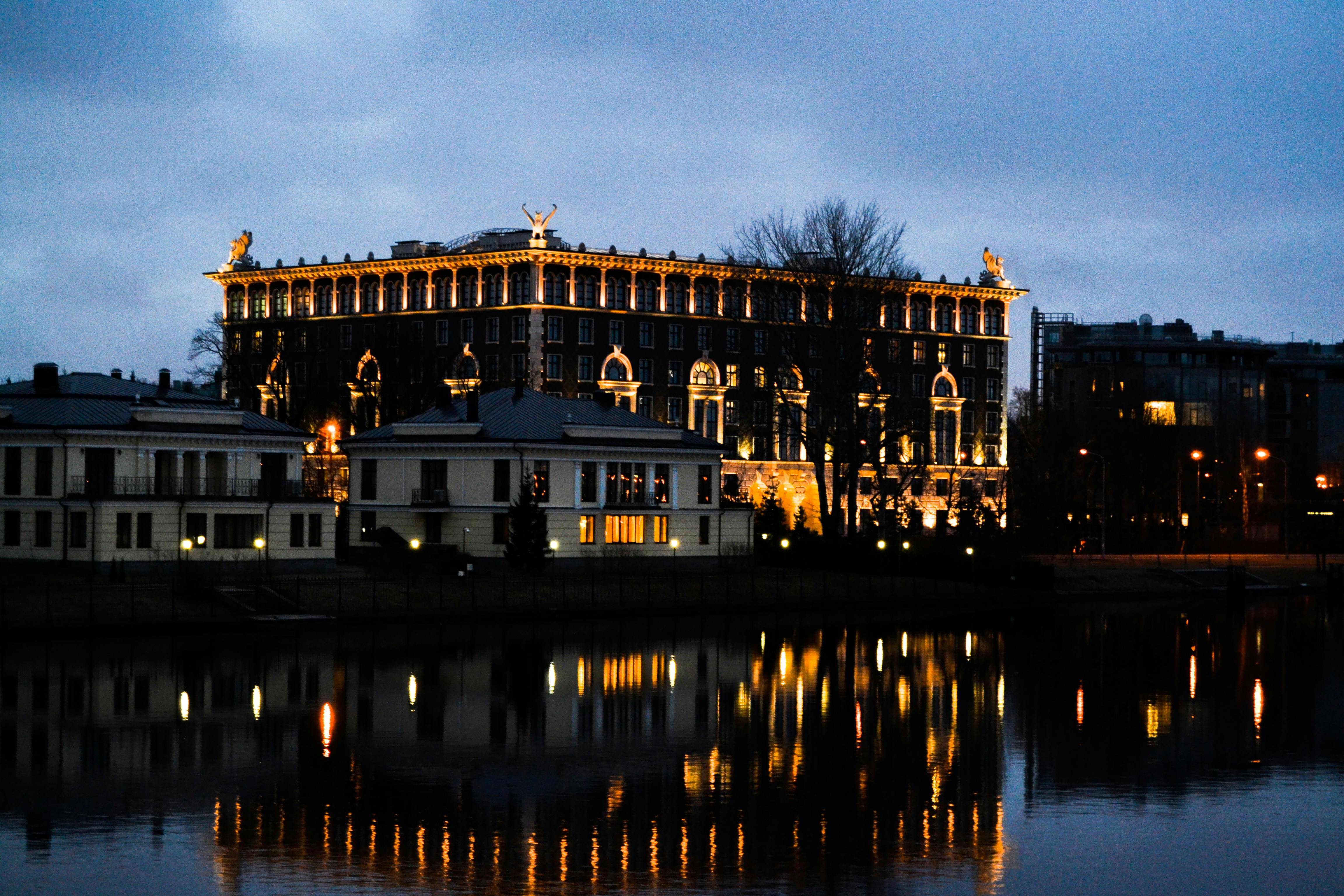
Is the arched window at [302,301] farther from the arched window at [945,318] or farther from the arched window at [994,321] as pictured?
the arched window at [994,321]

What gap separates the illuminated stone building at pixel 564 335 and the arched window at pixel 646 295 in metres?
0.15

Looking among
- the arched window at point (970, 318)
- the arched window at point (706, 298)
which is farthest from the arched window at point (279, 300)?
the arched window at point (970, 318)

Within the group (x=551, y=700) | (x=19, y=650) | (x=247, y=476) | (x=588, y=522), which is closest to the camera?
(x=551, y=700)

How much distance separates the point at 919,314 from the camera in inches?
6137

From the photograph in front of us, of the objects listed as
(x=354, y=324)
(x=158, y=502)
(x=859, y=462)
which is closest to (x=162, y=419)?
(x=158, y=502)

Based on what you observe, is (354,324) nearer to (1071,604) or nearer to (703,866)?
(1071,604)

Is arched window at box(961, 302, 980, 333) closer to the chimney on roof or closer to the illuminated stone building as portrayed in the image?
the illuminated stone building

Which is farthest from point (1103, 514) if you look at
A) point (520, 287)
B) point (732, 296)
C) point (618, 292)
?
point (520, 287)

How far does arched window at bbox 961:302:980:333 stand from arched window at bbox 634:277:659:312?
29.9 meters

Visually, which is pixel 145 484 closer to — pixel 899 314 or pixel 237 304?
pixel 237 304

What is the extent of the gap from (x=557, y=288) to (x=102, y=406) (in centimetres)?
6352

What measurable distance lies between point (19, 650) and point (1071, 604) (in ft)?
175

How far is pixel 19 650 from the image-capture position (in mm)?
54844

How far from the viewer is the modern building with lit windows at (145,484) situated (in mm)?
74125
